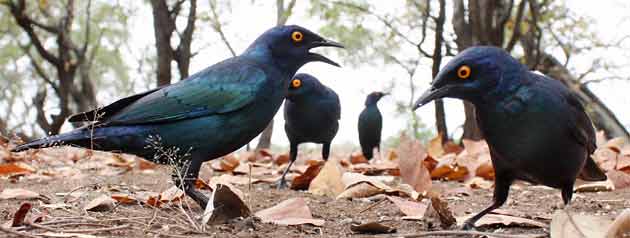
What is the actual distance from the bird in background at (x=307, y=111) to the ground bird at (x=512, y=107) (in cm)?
255

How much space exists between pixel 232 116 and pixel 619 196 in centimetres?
203

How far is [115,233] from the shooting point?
2186 millimetres

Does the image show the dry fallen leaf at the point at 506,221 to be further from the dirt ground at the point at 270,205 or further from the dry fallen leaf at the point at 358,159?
the dry fallen leaf at the point at 358,159

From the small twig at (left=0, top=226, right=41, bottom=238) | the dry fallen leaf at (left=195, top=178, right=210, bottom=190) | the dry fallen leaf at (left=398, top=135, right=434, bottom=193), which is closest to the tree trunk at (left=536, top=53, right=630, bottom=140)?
the dry fallen leaf at (left=398, top=135, right=434, bottom=193)

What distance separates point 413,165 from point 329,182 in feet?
1.48

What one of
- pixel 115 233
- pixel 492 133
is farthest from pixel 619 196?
pixel 115 233

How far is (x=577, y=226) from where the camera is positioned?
188 cm

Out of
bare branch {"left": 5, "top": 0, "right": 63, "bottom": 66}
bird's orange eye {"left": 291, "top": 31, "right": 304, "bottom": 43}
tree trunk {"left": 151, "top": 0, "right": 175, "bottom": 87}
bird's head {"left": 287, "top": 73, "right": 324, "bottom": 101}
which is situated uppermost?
bare branch {"left": 5, "top": 0, "right": 63, "bottom": 66}

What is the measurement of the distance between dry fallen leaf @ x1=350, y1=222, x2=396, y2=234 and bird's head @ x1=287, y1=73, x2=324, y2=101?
2658 mm

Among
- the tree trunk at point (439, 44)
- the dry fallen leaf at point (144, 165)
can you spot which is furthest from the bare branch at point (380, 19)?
the dry fallen leaf at point (144, 165)

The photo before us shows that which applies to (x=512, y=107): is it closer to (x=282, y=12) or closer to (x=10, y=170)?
(x=10, y=170)

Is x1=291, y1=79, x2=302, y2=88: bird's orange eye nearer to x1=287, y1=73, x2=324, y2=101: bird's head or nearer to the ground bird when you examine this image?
x1=287, y1=73, x2=324, y2=101: bird's head

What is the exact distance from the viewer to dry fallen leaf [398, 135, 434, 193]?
136 inches

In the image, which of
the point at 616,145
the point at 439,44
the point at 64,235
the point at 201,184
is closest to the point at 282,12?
the point at 439,44
